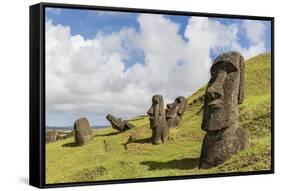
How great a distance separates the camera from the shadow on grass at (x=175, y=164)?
31.9ft

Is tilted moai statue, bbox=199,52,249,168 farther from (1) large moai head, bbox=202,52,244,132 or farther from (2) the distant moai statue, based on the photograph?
(2) the distant moai statue

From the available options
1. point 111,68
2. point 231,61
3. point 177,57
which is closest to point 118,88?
point 111,68

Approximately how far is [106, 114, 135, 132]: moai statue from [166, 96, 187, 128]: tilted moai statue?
0.53 metres

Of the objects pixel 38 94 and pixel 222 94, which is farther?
pixel 222 94

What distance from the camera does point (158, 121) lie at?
9.77 m

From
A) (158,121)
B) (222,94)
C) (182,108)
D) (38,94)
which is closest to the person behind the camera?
(38,94)

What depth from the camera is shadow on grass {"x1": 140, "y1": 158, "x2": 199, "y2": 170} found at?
971cm

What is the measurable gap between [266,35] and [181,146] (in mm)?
1957

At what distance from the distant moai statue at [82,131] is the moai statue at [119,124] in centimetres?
27

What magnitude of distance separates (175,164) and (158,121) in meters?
0.59

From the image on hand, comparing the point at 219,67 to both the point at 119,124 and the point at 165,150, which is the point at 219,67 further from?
the point at 119,124

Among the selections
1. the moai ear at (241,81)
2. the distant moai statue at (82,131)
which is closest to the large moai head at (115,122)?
the distant moai statue at (82,131)

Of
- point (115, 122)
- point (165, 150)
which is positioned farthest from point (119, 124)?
point (165, 150)

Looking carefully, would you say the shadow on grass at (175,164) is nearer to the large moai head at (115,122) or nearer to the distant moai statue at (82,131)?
the large moai head at (115,122)
